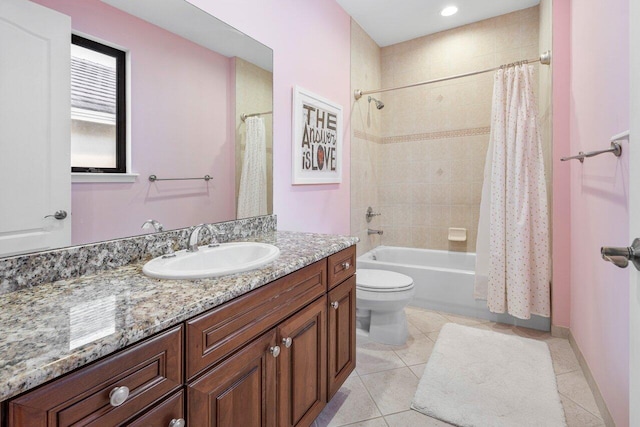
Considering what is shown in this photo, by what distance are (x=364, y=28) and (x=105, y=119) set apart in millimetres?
2708

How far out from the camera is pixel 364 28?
3.14 m

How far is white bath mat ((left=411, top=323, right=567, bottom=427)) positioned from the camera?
61.2 inches

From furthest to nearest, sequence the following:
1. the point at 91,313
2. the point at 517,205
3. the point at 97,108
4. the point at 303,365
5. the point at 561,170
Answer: the point at 517,205 < the point at 561,170 < the point at 303,365 < the point at 97,108 < the point at 91,313

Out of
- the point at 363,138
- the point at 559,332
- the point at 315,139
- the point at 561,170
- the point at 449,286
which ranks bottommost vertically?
the point at 559,332

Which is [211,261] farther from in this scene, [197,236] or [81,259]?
[81,259]

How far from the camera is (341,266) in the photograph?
5.08 ft

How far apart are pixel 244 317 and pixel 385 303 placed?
141 cm

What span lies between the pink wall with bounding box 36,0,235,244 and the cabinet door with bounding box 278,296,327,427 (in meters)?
0.66

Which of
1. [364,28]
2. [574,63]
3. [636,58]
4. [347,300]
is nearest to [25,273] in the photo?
[347,300]

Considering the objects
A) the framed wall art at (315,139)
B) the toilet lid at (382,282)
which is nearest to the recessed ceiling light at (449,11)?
the framed wall art at (315,139)

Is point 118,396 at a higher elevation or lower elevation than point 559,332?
higher

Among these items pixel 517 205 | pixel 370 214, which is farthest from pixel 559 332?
pixel 370 214

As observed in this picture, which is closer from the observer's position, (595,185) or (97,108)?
(97,108)

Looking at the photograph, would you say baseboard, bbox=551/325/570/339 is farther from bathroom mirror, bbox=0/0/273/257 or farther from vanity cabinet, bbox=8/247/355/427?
A: bathroom mirror, bbox=0/0/273/257
